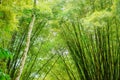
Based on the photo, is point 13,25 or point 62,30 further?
point 62,30

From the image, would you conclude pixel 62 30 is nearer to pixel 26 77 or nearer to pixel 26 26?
pixel 26 26

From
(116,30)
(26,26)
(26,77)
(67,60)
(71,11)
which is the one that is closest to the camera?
(116,30)

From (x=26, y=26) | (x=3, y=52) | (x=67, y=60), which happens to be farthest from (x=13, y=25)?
(x=67, y=60)

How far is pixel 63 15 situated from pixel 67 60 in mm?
1793

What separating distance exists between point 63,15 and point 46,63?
69.5 inches

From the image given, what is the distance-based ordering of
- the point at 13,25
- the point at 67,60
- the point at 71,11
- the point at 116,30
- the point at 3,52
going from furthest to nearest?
the point at 67,60, the point at 71,11, the point at 116,30, the point at 13,25, the point at 3,52

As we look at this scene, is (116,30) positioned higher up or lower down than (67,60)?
higher up

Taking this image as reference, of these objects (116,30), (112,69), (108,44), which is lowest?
(112,69)

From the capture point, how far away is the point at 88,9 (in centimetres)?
488

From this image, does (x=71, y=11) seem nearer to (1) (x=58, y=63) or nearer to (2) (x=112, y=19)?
(2) (x=112, y=19)

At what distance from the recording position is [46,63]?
20.0 feet

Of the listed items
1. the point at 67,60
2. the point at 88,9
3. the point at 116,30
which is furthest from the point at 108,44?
the point at 67,60

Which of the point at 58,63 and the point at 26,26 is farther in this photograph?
the point at 58,63

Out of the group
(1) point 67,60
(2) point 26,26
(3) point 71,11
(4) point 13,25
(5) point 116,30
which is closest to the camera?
(4) point 13,25
